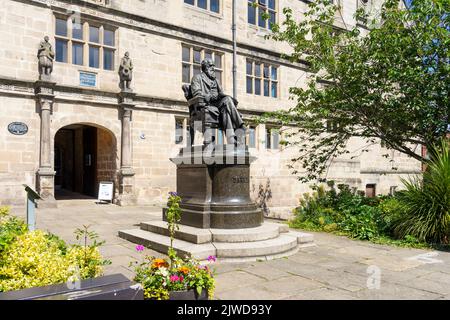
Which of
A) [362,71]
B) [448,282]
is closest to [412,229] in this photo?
[448,282]

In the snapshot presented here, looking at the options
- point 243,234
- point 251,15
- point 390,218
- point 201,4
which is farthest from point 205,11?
point 243,234

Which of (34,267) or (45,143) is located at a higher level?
(45,143)

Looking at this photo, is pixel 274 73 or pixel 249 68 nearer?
pixel 249 68

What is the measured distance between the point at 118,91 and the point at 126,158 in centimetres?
247

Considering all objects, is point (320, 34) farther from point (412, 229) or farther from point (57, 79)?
point (57, 79)

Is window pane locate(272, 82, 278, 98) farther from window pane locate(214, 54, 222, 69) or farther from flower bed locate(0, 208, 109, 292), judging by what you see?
flower bed locate(0, 208, 109, 292)

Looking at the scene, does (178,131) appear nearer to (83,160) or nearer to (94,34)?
(83,160)

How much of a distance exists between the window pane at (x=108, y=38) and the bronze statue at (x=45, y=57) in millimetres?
2225

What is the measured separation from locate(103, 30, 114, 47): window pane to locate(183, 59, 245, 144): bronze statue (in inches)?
306

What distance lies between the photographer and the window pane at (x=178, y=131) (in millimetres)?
15164

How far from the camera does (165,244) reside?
5750 mm

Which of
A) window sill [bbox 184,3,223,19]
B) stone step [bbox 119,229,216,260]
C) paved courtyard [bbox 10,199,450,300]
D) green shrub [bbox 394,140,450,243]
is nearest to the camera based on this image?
paved courtyard [bbox 10,199,450,300]

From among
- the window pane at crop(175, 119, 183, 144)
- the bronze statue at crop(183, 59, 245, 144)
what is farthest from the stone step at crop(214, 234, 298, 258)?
the window pane at crop(175, 119, 183, 144)

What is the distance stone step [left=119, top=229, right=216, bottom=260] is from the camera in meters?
5.24
